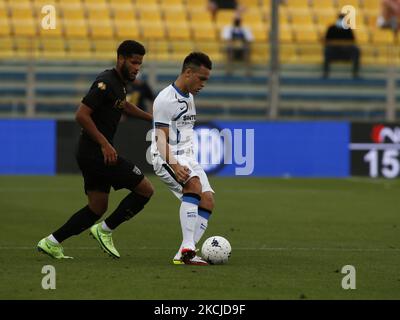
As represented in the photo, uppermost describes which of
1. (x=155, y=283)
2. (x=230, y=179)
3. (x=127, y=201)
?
(x=230, y=179)

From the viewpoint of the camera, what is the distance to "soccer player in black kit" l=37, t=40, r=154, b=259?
396 inches

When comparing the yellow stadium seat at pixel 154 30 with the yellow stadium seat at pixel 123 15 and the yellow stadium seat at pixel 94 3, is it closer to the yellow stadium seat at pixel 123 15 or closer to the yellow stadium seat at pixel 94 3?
the yellow stadium seat at pixel 123 15

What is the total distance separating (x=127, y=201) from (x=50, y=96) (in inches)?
656

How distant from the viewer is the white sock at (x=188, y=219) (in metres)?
10.2

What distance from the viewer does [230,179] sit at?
947 inches

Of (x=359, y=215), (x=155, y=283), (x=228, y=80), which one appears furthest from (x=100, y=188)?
(x=228, y=80)

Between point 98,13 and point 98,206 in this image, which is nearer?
point 98,206

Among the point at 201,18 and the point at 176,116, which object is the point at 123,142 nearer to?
the point at 201,18

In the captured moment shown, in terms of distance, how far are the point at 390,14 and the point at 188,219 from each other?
70.9 feet

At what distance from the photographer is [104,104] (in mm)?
10211

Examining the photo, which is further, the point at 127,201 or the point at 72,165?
the point at 72,165

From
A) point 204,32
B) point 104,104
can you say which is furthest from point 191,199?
point 204,32

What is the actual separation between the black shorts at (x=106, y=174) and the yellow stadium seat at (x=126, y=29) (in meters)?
19.3

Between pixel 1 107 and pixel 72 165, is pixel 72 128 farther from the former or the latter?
pixel 1 107
